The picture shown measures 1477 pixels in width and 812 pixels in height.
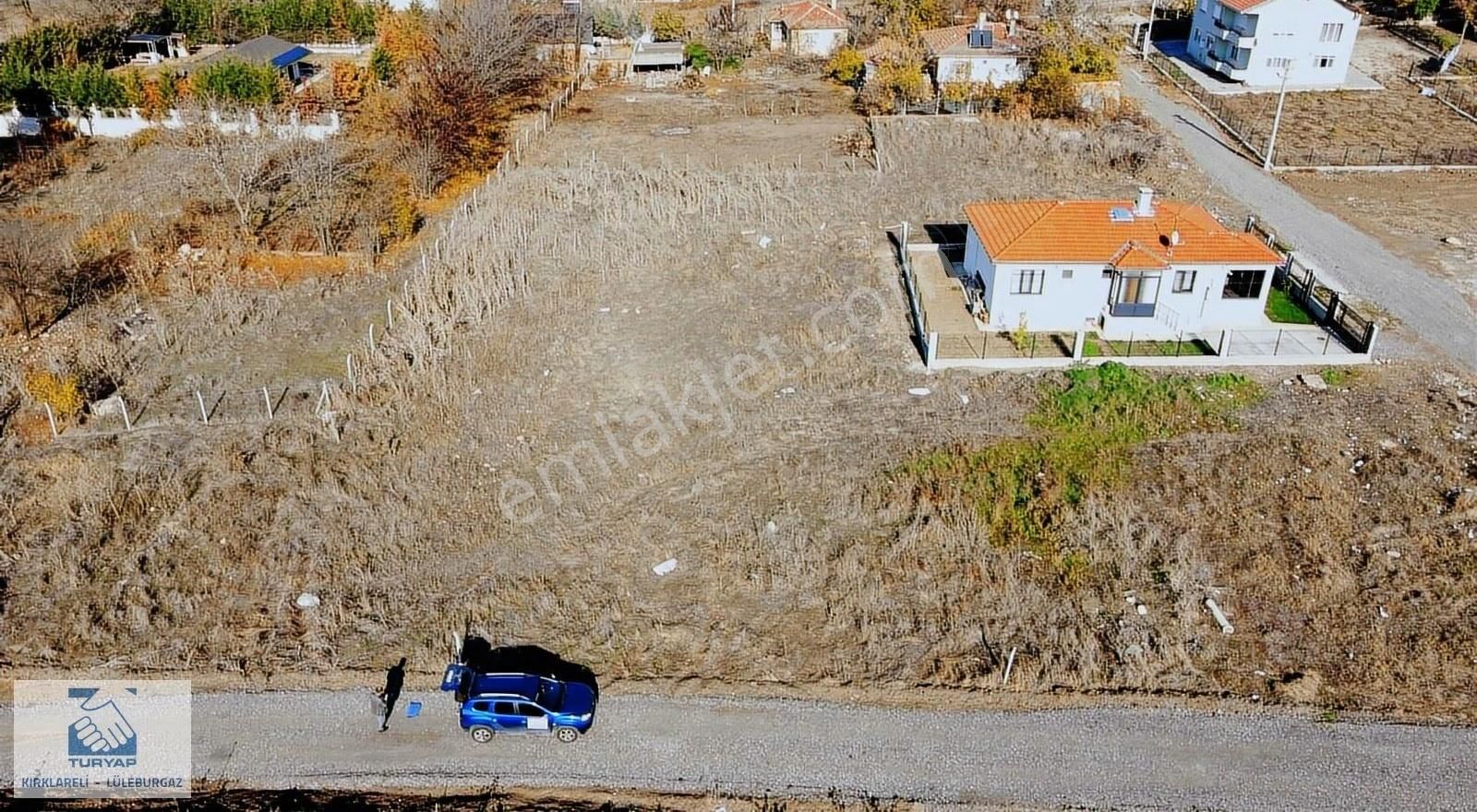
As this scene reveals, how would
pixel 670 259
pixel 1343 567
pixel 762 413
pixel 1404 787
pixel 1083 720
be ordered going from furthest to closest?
1. pixel 670 259
2. pixel 762 413
3. pixel 1343 567
4. pixel 1083 720
5. pixel 1404 787

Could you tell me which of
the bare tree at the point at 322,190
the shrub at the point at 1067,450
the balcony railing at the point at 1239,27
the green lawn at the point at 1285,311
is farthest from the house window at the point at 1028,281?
the balcony railing at the point at 1239,27

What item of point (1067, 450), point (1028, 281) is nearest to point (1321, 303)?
point (1028, 281)

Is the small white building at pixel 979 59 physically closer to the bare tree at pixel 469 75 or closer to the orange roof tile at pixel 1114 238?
the bare tree at pixel 469 75

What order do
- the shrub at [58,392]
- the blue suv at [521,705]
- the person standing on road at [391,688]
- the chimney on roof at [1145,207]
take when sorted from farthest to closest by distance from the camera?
the chimney on roof at [1145,207], the shrub at [58,392], the person standing on road at [391,688], the blue suv at [521,705]

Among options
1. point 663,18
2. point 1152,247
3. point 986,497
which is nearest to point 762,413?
point 986,497

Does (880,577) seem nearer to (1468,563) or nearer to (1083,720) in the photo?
(1083,720)
